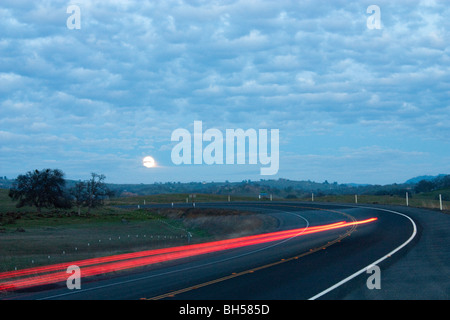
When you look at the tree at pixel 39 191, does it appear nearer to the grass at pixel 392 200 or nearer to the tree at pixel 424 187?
the grass at pixel 392 200

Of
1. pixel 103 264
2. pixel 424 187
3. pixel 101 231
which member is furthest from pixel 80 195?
pixel 424 187

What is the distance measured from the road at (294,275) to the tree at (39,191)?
49131 millimetres

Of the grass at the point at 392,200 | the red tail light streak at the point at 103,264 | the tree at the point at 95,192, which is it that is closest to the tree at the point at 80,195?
the tree at the point at 95,192

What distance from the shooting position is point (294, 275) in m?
14.3

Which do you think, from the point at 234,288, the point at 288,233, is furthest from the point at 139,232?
the point at 234,288

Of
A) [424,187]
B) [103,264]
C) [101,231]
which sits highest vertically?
[424,187]

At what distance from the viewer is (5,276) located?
55.0ft

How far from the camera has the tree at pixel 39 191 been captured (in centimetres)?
6538

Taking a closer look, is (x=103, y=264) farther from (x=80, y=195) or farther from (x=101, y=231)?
(x=80, y=195)

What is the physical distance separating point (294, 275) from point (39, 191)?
58.3 metres

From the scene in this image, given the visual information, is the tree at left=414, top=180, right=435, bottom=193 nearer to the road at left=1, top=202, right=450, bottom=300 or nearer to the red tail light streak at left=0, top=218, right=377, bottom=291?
the road at left=1, top=202, right=450, bottom=300

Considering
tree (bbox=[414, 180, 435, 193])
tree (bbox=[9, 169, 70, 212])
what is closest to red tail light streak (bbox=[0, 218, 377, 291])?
tree (bbox=[9, 169, 70, 212])

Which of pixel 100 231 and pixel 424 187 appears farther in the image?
pixel 424 187
